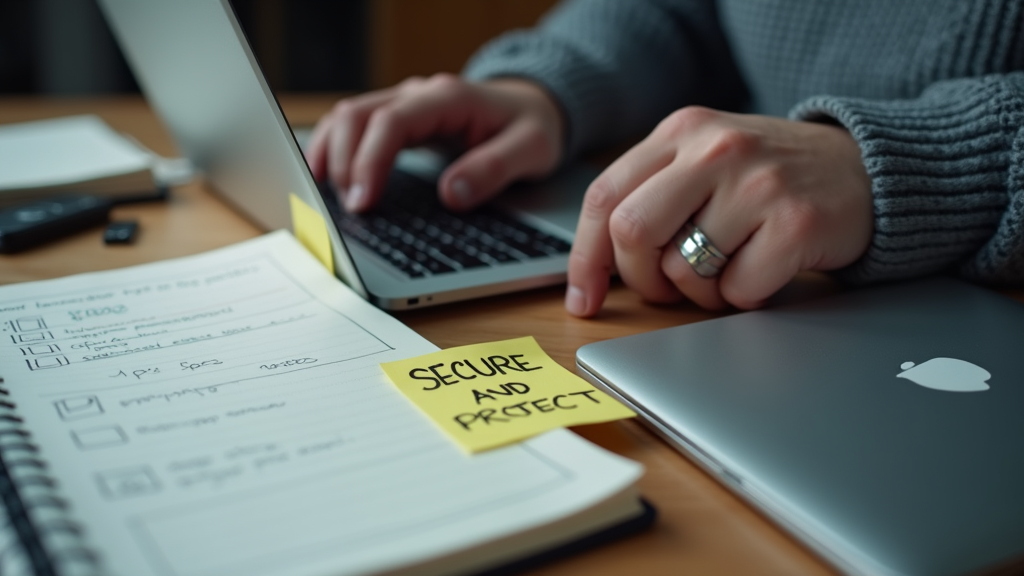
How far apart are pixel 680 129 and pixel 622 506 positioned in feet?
0.90

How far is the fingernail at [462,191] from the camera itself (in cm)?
69

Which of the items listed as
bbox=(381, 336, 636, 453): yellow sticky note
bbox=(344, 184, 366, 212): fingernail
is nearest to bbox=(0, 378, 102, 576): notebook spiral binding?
bbox=(381, 336, 636, 453): yellow sticky note

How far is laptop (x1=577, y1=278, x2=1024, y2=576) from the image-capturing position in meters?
0.29

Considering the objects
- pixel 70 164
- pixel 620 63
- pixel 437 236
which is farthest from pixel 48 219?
pixel 620 63

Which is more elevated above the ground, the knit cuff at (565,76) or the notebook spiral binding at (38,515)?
the knit cuff at (565,76)

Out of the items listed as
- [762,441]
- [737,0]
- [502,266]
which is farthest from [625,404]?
[737,0]

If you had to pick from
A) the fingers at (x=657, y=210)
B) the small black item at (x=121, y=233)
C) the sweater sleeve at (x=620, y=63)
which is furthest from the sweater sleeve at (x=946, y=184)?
the small black item at (x=121, y=233)

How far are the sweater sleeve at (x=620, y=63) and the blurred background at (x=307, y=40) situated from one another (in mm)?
1142

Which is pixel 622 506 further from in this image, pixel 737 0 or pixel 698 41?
pixel 698 41

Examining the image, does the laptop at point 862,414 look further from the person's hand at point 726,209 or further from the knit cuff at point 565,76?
the knit cuff at point 565,76

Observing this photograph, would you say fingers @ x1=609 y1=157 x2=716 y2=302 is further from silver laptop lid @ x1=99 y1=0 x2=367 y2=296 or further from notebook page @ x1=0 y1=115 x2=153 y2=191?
notebook page @ x1=0 y1=115 x2=153 y2=191

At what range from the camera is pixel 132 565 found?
10.5 inches

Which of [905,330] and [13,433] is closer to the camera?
[13,433]

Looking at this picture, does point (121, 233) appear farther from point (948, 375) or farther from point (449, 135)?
point (948, 375)
